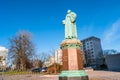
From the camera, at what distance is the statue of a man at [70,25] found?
38.0ft

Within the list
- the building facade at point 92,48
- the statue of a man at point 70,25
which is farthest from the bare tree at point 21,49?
the building facade at point 92,48

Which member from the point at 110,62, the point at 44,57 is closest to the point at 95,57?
the point at 44,57

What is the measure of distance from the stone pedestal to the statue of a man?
0.53 m

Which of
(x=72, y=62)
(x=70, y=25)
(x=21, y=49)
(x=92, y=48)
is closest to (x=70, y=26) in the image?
(x=70, y=25)

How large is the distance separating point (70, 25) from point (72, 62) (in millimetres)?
2677

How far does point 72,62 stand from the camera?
35.1ft

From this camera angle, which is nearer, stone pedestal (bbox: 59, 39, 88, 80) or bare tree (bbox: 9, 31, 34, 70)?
stone pedestal (bbox: 59, 39, 88, 80)

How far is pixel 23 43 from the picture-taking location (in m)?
48.1

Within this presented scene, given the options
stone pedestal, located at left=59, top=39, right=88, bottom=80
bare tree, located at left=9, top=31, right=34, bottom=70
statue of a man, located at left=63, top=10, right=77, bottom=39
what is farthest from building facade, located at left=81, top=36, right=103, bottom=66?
stone pedestal, located at left=59, top=39, right=88, bottom=80

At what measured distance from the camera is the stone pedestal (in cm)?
1030

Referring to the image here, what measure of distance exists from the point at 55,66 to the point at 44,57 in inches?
1472

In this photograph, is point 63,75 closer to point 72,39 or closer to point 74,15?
point 72,39

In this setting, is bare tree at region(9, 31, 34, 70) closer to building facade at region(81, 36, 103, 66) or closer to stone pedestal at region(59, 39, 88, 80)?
stone pedestal at region(59, 39, 88, 80)

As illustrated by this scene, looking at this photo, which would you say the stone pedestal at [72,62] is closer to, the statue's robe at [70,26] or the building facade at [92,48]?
the statue's robe at [70,26]
